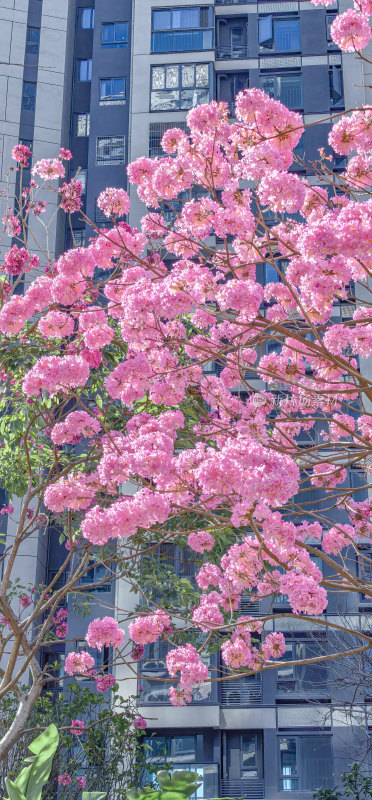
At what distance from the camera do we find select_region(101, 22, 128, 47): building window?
2980 centimetres

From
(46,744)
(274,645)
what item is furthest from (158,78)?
(46,744)

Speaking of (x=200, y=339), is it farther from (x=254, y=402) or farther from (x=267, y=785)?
(x=267, y=785)

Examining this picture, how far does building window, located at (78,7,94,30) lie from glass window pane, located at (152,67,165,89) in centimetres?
559

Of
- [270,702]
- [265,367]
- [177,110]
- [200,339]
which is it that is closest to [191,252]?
[200,339]

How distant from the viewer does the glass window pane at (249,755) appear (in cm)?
2303

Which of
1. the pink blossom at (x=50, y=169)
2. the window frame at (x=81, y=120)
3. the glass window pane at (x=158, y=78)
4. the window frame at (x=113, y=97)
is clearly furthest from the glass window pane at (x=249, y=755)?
the window frame at (x=81, y=120)

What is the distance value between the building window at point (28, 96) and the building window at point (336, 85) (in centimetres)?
940

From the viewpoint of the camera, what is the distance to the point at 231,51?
94.9 feet

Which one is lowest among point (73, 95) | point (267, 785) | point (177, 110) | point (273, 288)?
point (267, 785)

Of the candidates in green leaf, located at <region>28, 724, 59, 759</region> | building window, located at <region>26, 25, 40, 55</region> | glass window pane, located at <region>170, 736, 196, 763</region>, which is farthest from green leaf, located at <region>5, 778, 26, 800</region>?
building window, located at <region>26, 25, 40, 55</region>

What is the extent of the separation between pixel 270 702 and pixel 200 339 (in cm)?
1840

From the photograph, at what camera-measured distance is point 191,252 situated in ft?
21.4

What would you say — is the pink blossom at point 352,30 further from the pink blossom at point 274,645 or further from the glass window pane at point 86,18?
the glass window pane at point 86,18

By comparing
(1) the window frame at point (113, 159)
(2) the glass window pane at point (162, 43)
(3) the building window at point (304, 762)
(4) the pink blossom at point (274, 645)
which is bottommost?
(3) the building window at point (304, 762)
